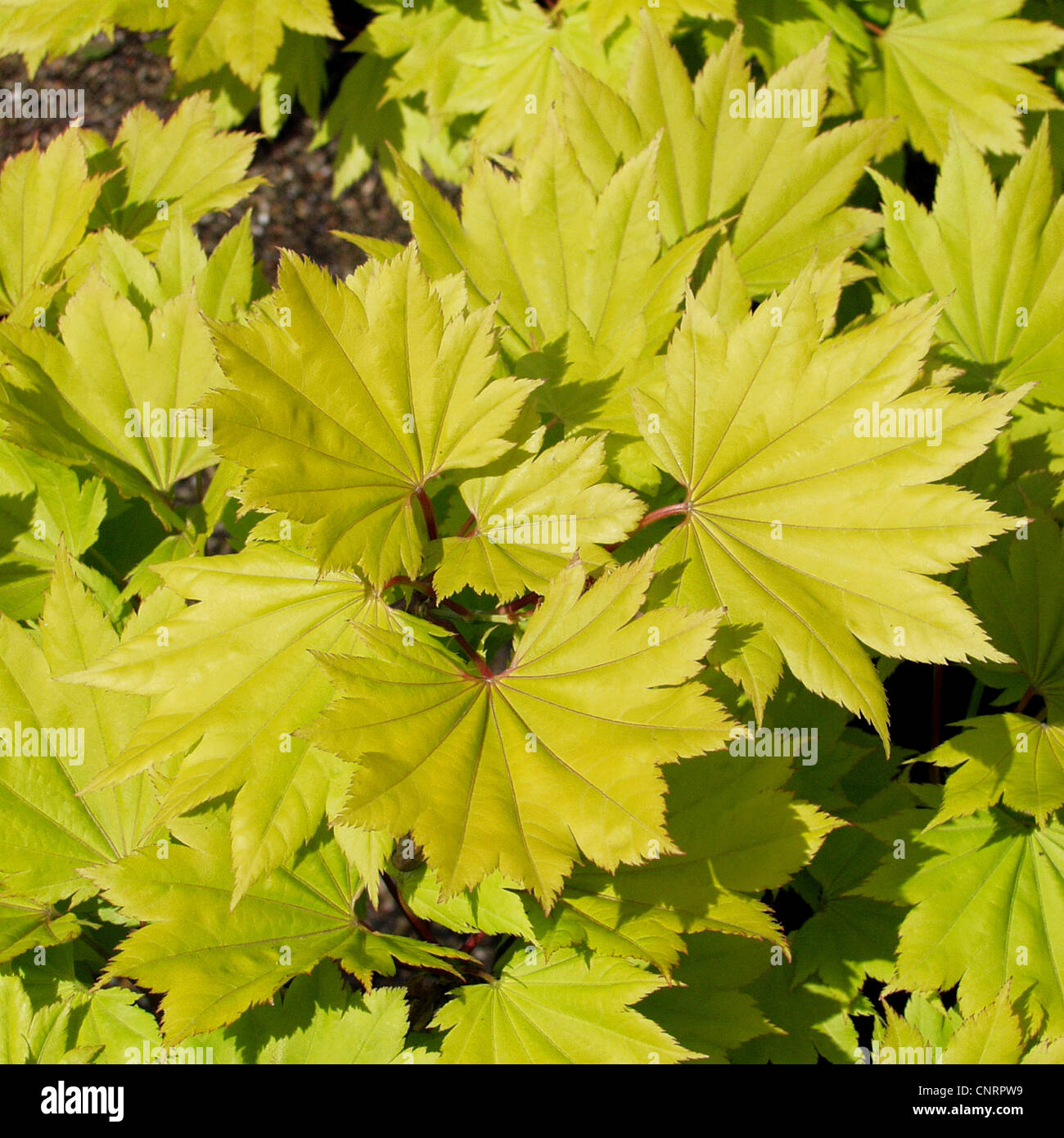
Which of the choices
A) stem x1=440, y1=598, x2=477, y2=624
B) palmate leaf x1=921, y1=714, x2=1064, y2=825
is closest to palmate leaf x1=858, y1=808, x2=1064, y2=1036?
palmate leaf x1=921, y1=714, x2=1064, y2=825

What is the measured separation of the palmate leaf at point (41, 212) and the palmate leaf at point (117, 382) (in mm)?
296

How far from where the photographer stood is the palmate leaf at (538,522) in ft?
5.03

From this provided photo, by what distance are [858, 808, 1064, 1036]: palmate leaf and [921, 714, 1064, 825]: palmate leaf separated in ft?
0.66

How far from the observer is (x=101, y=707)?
1.85 m

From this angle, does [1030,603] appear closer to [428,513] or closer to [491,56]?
[428,513]

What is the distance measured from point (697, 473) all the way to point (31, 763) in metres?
1.49

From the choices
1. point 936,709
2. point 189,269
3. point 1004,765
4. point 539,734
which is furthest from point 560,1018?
point 189,269

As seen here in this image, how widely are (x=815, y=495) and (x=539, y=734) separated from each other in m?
0.68

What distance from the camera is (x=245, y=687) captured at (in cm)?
156

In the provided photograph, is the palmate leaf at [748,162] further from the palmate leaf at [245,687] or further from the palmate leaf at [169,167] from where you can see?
the palmate leaf at [245,687]

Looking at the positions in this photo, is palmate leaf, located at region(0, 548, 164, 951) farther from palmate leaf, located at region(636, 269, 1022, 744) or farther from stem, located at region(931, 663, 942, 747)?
stem, located at region(931, 663, 942, 747)

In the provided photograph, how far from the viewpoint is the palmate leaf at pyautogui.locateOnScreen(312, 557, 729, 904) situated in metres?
1.34

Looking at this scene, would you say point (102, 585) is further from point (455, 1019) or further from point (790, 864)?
point (790, 864)

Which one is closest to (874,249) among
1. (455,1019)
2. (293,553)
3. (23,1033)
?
(293,553)
